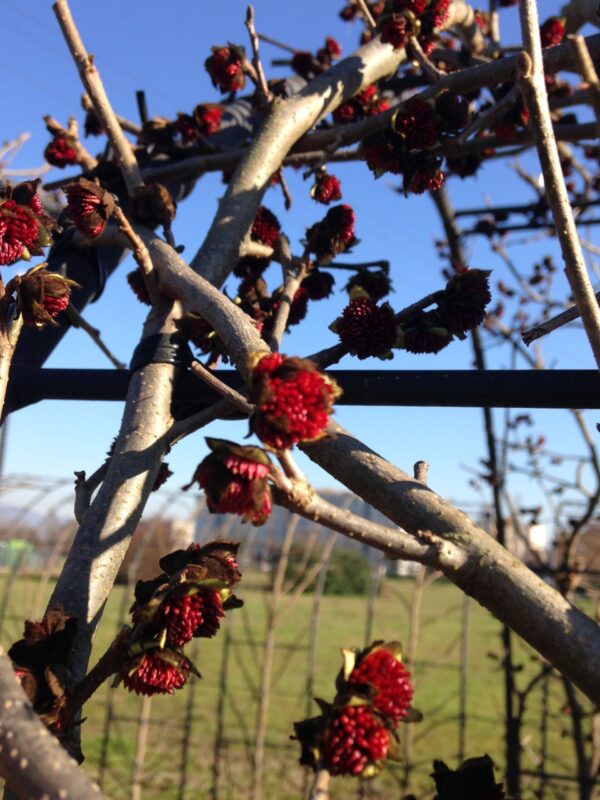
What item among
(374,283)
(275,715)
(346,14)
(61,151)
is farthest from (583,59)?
(275,715)

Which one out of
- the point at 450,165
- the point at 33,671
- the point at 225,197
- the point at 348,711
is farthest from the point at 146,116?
the point at 348,711

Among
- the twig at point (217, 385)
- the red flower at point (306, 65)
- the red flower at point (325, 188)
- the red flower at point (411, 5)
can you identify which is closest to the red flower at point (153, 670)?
the twig at point (217, 385)

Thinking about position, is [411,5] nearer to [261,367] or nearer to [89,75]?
[89,75]

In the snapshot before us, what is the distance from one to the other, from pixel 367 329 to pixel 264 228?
499mm

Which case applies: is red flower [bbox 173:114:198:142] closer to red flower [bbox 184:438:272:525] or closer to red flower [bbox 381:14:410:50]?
red flower [bbox 381:14:410:50]

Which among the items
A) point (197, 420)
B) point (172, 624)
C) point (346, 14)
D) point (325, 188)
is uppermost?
point (346, 14)

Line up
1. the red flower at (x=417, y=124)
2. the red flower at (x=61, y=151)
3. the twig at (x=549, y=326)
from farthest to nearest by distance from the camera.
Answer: the red flower at (x=61, y=151) < the red flower at (x=417, y=124) < the twig at (x=549, y=326)

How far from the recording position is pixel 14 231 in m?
0.93

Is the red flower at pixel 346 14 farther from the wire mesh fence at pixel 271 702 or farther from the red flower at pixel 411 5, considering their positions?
the wire mesh fence at pixel 271 702

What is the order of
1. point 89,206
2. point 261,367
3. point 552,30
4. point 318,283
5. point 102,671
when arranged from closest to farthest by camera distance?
point 261,367, point 102,671, point 89,206, point 318,283, point 552,30

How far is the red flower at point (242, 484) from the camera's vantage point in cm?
59

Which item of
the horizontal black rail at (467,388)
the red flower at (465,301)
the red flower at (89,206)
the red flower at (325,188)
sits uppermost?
the red flower at (325,188)

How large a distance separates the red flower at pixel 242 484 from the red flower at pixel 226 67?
1314mm

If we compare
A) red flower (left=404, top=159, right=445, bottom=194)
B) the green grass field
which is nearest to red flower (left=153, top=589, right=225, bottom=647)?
red flower (left=404, top=159, right=445, bottom=194)
